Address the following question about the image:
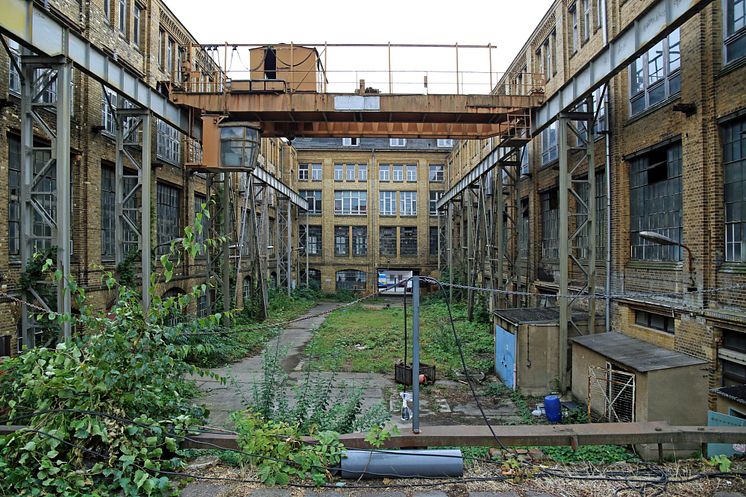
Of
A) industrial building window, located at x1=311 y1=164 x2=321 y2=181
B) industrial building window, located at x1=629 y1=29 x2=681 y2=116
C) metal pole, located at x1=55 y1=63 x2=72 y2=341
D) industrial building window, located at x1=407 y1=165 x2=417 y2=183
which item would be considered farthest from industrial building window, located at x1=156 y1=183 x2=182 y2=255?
industrial building window, located at x1=407 y1=165 x2=417 y2=183

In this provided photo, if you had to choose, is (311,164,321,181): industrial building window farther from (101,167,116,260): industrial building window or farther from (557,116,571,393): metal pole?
(557,116,571,393): metal pole

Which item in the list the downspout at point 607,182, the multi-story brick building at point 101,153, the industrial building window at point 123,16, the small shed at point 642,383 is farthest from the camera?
the industrial building window at point 123,16

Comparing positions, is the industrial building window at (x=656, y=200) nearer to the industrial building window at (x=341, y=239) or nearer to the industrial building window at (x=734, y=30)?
the industrial building window at (x=734, y=30)

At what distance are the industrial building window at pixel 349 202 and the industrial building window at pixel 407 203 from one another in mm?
2794

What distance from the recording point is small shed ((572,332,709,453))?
855 cm

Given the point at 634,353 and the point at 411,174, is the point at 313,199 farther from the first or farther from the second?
the point at 634,353

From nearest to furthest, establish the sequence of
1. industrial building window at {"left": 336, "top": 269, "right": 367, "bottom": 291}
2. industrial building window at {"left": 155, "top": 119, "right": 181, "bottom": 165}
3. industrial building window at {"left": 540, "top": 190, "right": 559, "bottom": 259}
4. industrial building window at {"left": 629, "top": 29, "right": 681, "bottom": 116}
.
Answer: industrial building window at {"left": 629, "top": 29, "right": 681, "bottom": 116}, industrial building window at {"left": 155, "top": 119, "right": 181, "bottom": 165}, industrial building window at {"left": 540, "top": 190, "right": 559, "bottom": 259}, industrial building window at {"left": 336, "top": 269, "right": 367, "bottom": 291}

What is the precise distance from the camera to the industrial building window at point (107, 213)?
46.3ft

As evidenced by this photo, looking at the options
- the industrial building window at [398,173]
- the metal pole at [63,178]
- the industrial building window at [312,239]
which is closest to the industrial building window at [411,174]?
the industrial building window at [398,173]

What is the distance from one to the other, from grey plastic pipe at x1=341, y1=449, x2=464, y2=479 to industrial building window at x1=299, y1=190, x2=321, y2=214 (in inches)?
1415

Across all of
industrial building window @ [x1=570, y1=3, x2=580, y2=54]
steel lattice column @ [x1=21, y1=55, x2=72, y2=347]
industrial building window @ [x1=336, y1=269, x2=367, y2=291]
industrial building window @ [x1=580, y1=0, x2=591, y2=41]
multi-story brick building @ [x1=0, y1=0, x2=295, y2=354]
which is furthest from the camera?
industrial building window @ [x1=336, y1=269, x2=367, y2=291]

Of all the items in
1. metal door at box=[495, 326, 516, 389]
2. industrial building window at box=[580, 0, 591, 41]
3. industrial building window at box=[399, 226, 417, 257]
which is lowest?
metal door at box=[495, 326, 516, 389]

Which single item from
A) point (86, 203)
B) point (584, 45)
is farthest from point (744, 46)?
point (86, 203)

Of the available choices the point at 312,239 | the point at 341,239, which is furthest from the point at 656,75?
the point at 312,239
